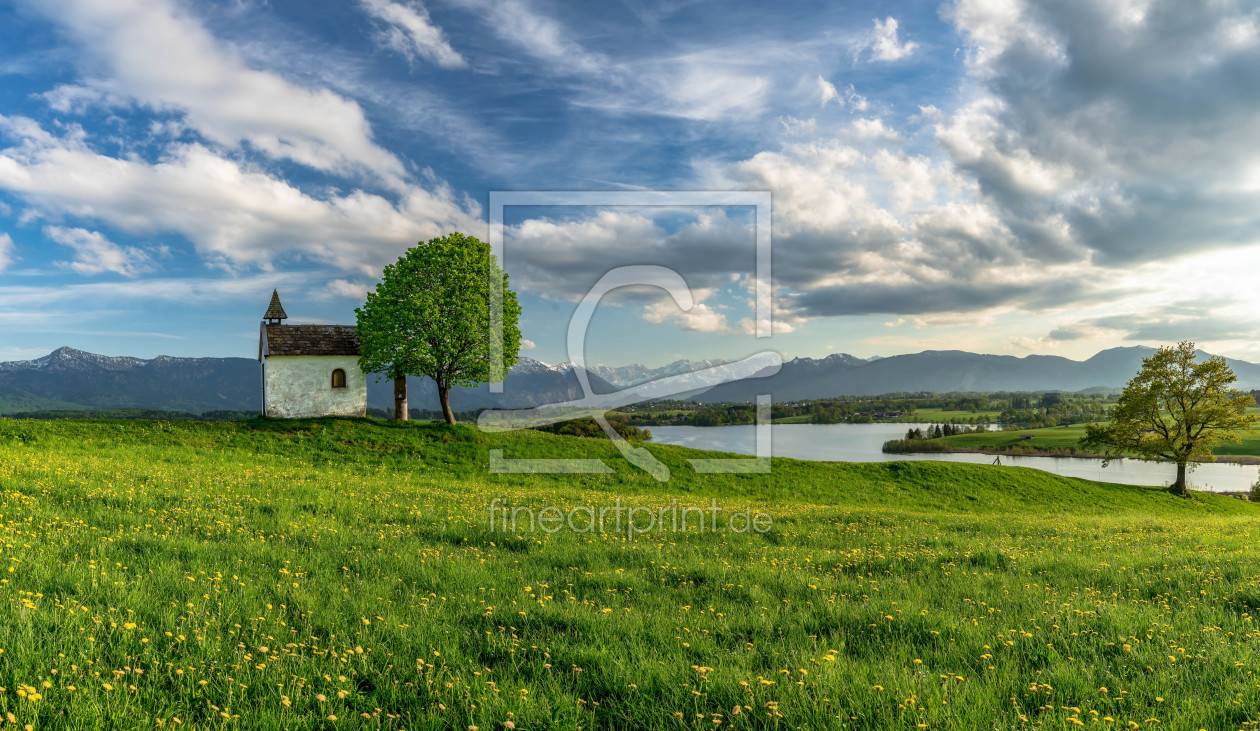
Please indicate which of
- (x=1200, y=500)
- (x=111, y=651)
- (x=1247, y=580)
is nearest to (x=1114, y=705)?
(x=1247, y=580)

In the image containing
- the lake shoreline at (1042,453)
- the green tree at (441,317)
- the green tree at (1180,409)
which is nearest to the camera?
the green tree at (441,317)

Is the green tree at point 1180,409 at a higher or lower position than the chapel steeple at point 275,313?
lower

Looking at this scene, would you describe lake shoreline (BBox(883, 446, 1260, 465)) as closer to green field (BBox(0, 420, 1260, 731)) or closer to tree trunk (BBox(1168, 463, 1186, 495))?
tree trunk (BBox(1168, 463, 1186, 495))

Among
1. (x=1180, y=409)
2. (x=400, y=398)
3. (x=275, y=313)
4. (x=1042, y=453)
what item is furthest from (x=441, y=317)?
(x=1042, y=453)

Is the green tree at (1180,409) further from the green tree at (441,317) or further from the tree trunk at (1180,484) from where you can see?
the green tree at (441,317)

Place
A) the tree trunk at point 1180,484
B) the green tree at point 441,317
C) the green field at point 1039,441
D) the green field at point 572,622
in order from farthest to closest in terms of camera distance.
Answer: the green field at point 1039,441 → the tree trunk at point 1180,484 → the green tree at point 441,317 → the green field at point 572,622

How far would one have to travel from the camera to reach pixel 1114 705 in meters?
4.89

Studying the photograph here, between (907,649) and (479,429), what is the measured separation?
1461 inches

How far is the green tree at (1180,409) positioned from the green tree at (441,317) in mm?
55036

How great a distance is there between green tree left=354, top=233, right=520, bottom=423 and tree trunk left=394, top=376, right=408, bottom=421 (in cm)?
262

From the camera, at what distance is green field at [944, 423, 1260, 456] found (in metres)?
144

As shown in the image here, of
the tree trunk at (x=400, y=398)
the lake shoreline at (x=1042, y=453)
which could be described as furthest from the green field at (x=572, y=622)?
the lake shoreline at (x=1042, y=453)

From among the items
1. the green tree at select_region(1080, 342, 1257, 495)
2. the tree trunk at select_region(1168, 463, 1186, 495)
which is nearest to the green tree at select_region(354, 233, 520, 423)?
the green tree at select_region(1080, 342, 1257, 495)

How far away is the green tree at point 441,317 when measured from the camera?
130 ft
